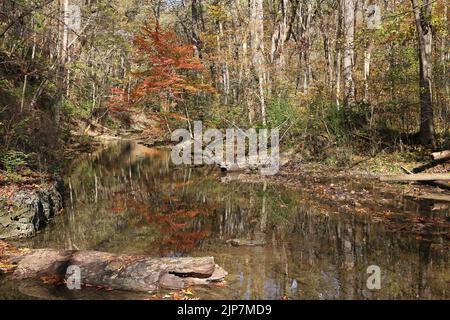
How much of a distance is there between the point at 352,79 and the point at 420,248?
11608 millimetres

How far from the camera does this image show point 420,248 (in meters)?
6.91

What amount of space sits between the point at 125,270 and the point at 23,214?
363 cm

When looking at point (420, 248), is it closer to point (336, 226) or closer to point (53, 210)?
point (336, 226)

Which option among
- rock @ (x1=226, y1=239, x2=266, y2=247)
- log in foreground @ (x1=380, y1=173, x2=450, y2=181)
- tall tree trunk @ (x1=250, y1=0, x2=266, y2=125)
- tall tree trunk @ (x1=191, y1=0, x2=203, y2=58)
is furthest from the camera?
tall tree trunk @ (x1=191, y1=0, x2=203, y2=58)

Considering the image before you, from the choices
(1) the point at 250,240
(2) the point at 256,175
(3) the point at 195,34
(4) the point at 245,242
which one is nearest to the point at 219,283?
(4) the point at 245,242

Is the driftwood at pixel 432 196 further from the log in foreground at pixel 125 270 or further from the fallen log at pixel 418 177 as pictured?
the log in foreground at pixel 125 270

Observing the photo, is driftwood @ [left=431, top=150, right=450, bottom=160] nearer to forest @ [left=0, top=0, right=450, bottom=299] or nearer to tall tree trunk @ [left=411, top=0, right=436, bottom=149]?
forest @ [left=0, top=0, right=450, bottom=299]

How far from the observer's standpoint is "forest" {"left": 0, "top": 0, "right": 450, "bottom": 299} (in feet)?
21.3

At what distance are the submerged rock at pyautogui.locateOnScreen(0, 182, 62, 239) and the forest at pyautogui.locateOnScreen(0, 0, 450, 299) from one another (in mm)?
26

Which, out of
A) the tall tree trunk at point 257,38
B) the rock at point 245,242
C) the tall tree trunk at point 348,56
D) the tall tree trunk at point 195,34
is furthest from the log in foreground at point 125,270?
the tall tree trunk at point 195,34

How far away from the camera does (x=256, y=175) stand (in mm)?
15125

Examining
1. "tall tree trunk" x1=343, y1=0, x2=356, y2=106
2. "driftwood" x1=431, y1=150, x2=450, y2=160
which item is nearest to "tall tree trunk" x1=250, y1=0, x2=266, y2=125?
"tall tree trunk" x1=343, y1=0, x2=356, y2=106

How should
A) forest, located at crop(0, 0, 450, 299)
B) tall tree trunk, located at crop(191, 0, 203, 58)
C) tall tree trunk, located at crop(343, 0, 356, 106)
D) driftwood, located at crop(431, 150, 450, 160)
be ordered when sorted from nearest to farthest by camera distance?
forest, located at crop(0, 0, 450, 299) → driftwood, located at crop(431, 150, 450, 160) → tall tree trunk, located at crop(343, 0, 356, 106) → tall tree trunk, located at crop(191, 0, 203, 58)
